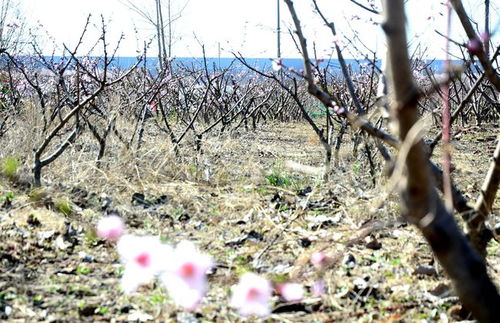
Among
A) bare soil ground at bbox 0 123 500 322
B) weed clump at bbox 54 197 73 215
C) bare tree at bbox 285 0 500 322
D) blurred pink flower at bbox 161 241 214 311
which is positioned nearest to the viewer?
bare tree at bbox 285 0 500 322

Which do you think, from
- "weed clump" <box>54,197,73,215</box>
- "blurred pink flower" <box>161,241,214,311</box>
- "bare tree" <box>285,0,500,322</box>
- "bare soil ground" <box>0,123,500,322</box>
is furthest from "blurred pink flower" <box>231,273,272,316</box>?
"weed clump" <box>54,197,73,215</box>

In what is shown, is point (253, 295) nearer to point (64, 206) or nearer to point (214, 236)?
point (214, 236)

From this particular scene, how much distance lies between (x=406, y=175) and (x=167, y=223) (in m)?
2.49

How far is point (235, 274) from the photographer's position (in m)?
2.50

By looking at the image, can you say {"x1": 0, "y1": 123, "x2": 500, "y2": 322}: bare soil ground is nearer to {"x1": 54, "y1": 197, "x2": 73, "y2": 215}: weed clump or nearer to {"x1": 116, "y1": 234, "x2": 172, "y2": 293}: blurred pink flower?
{"x1": 54, "y1": 197, "x2": 73, "y2": 215}: weed clump

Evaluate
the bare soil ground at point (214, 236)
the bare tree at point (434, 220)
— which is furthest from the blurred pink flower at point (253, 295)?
the bare soil ground at point (214, 236)

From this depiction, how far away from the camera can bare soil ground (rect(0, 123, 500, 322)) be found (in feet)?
7.10

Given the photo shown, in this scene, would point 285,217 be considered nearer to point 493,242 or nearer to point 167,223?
point 167,223

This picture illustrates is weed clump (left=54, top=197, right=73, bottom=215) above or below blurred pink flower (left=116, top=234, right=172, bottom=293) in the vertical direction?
below

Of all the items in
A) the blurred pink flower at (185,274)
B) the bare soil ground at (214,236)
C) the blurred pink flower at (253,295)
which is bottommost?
the bare soil ground at (214,236)

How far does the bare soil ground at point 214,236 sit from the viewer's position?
7.10 feet

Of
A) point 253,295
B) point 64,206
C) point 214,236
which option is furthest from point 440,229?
Answer: point 64,206

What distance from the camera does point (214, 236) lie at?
3.14 meters

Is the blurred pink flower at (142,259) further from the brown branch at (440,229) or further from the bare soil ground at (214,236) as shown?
the bare soil ground at (214,236)
